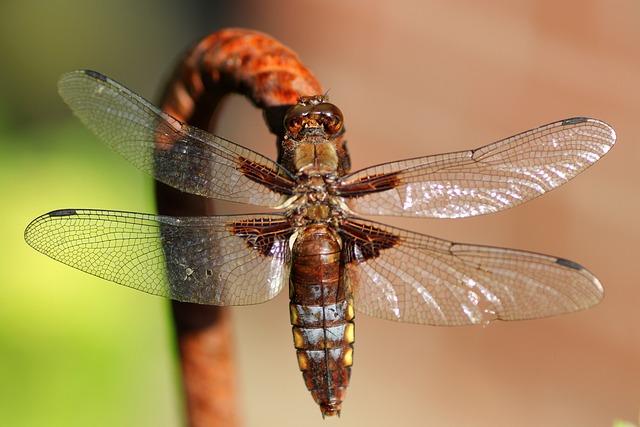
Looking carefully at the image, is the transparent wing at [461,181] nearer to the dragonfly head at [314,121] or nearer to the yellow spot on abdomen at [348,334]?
the dragonfly head at [314,121]

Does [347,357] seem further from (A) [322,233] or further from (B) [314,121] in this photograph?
(B) [314,121]

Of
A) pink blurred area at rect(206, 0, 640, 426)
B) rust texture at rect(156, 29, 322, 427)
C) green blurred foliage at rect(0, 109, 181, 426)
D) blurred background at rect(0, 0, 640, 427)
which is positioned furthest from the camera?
pink blurred area at rect(206, 0, 640, 426)

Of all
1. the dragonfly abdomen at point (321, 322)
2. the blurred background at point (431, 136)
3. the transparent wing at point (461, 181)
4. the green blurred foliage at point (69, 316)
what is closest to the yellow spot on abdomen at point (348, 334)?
the dragonfly abdomen at point (321, 322)

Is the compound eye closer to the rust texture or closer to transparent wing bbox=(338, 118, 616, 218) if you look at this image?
the rust texture

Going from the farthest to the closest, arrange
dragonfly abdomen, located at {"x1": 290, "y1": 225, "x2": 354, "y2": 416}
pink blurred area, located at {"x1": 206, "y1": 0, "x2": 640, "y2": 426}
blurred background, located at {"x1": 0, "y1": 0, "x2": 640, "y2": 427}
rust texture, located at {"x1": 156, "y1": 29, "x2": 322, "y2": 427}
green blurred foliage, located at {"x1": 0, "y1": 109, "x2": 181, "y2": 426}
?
1. pink blurred area, located at {"x1": 206, "y1": 0, "x2": 640, "y2": 426}
2. blurred background, located at {"x1": 0, "y1": 0, "x2": 640, "y2": 427}
3. green blurred foliage, located at {"x1": 0, "y1": 109, "x2": 181, "y2": 426}
4. dragonfly abdomen, located at {"x1": 290, "y1": 225, "x2": 354, "y2": 416}
5. rust texture, located at {"x1": 156, "y1": 29, "x2": 322, "y2": 427}

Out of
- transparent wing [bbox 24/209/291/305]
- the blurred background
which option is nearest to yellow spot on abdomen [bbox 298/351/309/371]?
transparent wing [bbox 24/209/291/305]

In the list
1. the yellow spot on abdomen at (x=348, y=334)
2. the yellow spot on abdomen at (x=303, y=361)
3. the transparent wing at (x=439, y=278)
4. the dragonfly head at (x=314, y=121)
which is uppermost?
the dragonfly head at (x=314, y=121)
